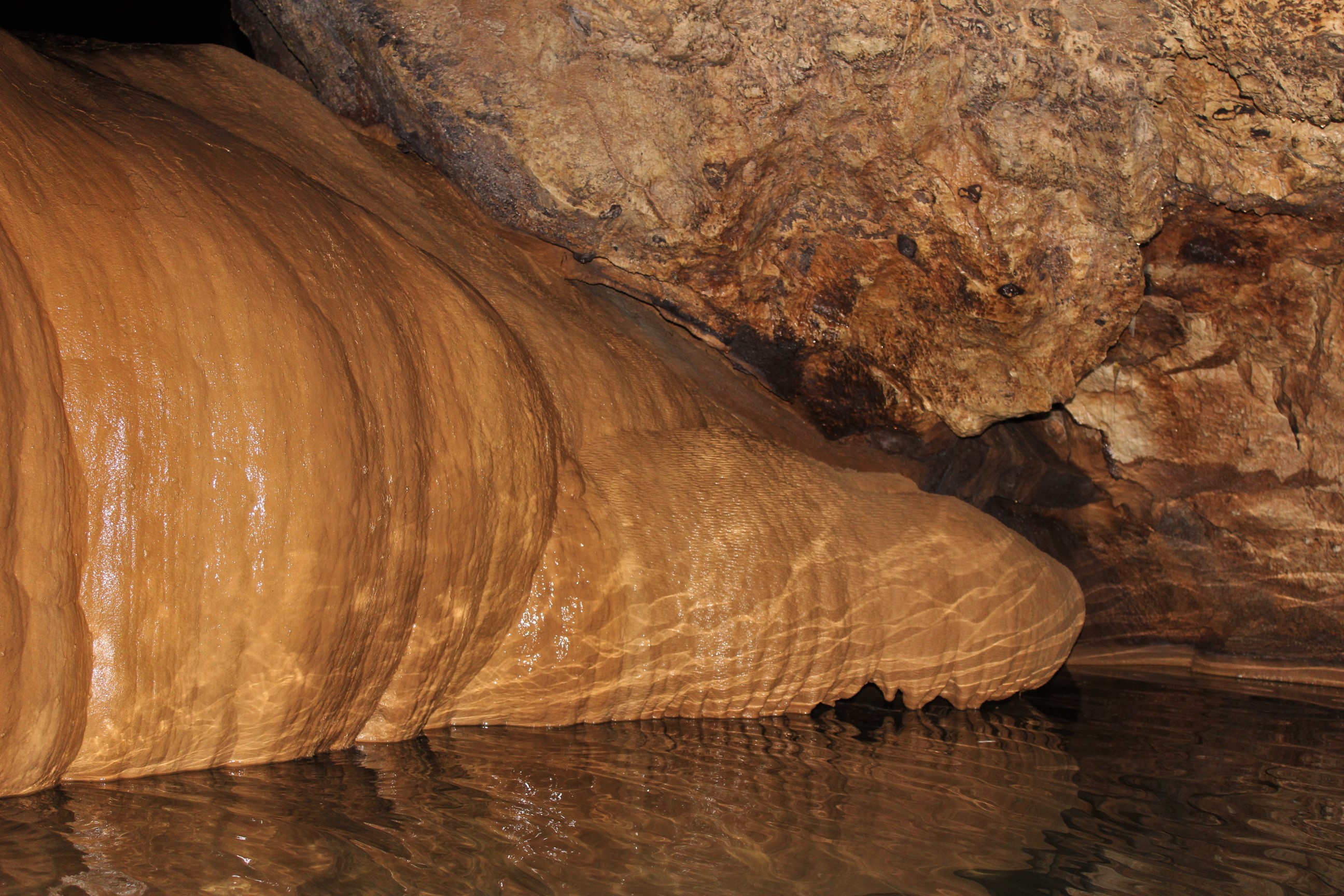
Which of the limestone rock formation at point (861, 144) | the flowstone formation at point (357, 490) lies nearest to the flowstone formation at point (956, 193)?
the limestone rock formation at point (861, 144)

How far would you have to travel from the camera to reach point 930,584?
4.67m

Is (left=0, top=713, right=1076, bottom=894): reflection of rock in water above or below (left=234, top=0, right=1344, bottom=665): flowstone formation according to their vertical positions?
below

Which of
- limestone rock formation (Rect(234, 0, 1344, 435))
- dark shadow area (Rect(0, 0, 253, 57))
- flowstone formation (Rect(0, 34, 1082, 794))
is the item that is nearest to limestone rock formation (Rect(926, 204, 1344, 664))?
limestone rock formation (Rect(234, 0, 1344, 435))

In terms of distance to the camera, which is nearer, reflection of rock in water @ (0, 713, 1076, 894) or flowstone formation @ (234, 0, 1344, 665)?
reflection of rock in water @ (0, 713, 1076, 894)

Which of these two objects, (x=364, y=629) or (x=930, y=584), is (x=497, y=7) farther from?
(x=930, y=584)

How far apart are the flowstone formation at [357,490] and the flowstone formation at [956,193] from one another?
0.37 metres

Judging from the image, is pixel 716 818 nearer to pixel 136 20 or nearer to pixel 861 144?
pixel 861 144

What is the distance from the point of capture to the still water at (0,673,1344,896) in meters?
2.27

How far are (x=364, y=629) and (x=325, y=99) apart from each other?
2.80 m

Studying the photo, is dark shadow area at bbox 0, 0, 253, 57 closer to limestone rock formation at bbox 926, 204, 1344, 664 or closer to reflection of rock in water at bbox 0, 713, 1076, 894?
reflection of rock in water at bbox 0, 713, 1076, 894

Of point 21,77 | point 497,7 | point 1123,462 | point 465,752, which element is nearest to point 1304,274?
point 1123,462

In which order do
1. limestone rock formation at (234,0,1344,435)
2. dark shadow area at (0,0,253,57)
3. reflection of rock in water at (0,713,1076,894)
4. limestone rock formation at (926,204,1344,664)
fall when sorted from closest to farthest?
1. reflection of rock in water at (0,713,1076,894)
2. limestone rock formation at (234,0,1344,435)
3. limestone rock formation at (926,204,1344,664)
4. dark shadow area at (0,0,253,57)

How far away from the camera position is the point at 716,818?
2846mm

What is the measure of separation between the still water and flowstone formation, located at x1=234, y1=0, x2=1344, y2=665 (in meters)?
1.77
